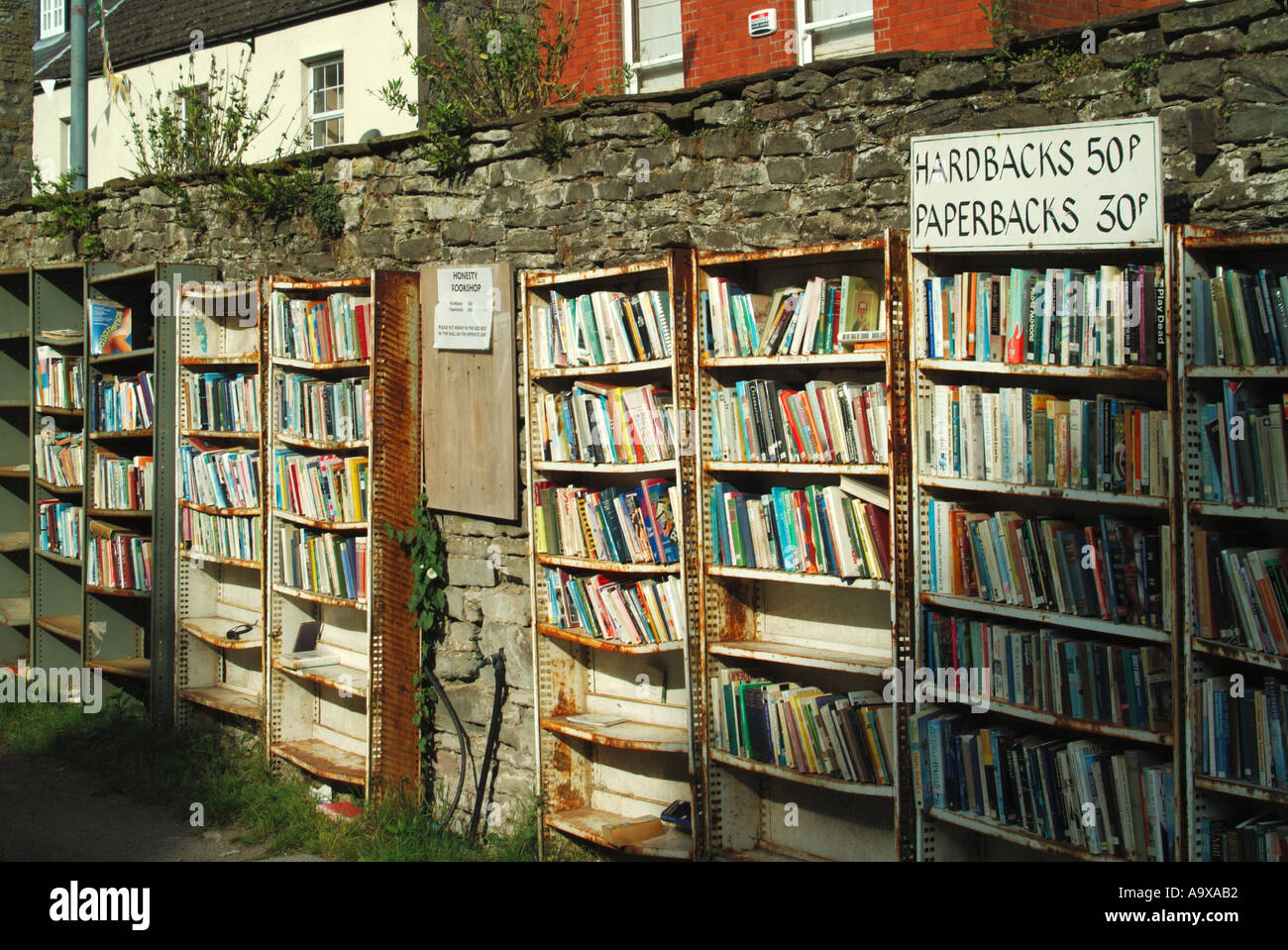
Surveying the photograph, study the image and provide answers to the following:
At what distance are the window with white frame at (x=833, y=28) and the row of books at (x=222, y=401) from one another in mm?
4460

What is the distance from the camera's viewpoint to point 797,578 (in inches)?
188

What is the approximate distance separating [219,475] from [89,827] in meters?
2.02

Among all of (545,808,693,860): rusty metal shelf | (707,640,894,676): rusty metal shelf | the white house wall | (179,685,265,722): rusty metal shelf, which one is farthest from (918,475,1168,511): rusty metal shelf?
the white house wall

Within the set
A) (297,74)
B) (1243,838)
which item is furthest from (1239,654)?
(297,74)

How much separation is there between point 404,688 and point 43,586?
391 cm

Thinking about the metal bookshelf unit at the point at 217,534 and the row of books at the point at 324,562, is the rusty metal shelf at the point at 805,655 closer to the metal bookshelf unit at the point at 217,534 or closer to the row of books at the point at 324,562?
the row of books at the point at 324,562

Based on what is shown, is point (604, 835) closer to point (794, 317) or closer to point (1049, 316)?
point (794, 317)

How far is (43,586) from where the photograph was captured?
8.89m

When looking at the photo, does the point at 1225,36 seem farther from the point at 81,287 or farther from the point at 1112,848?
the point at 81,287

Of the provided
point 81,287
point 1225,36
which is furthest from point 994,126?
point 81,287

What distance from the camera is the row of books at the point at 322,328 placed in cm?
644

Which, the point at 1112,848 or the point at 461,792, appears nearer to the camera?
the point at 1112,848

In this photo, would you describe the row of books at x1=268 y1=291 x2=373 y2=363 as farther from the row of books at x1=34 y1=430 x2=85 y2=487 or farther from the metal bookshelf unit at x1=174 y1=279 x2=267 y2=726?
the row of books at x1=34 y1=430 x2=85 y2=487

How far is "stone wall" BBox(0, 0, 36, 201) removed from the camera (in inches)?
588
